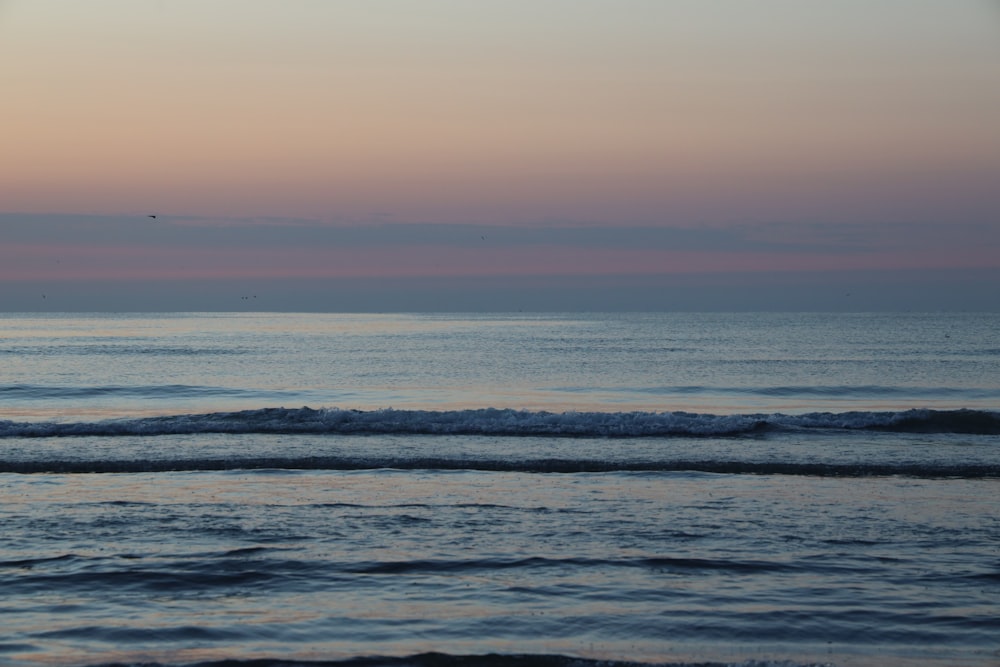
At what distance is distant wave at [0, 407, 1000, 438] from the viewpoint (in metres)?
26.0

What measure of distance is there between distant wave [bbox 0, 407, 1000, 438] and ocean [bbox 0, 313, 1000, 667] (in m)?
0.12

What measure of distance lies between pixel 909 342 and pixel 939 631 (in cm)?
7803

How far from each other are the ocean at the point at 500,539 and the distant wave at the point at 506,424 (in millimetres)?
122

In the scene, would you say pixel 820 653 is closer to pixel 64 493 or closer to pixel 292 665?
pixel 292 665

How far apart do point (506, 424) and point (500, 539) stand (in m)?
13.9

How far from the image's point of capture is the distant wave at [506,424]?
2603 centimetres

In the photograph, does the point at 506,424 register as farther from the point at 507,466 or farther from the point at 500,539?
the point at 500,539

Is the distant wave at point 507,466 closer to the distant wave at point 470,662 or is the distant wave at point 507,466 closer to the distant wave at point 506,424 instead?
the distant wave at point 506,424

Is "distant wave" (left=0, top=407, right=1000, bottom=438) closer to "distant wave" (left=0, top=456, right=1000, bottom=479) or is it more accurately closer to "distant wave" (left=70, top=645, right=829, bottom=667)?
"distant wave" (left=0, top=456, right=1000, bottom=479)

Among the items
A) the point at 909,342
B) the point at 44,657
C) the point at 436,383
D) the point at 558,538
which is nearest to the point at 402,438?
the point at 558,538

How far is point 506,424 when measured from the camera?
27.3 m

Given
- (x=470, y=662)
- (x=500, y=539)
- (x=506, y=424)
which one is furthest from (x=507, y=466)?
(x=470, y=662)

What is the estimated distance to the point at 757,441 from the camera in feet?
81.1

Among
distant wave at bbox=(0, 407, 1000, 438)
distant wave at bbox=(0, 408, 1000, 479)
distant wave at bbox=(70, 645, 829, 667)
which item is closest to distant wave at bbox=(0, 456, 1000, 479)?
distant wave at bbox=(0, 408, 1000, 479)
